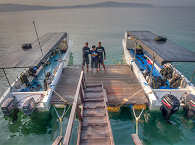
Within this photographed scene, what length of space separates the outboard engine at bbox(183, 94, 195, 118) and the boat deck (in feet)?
6.85

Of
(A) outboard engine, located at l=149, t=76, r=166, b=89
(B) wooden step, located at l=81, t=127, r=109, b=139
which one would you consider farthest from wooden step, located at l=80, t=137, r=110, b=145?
(A) outboard engine, located at l=149, t=76, r=166, b=89

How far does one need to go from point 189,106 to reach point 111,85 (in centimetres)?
461

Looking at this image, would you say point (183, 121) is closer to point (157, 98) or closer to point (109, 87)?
point (157, 98)

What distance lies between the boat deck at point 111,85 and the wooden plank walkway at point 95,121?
1.48 m

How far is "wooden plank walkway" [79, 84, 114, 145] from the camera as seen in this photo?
15.4 ft

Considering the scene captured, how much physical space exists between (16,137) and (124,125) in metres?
5.97

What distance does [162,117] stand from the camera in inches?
299

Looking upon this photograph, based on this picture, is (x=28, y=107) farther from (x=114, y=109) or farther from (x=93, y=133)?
(x=114, y=109)

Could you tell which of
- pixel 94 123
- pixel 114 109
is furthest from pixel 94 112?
pixel 114 109

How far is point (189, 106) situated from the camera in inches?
272

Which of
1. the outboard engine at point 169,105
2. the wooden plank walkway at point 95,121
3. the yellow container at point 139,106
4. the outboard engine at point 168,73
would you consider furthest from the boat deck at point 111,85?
the outboard engine at point 168,73

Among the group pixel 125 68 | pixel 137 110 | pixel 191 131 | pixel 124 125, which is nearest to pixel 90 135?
pixel 124 125

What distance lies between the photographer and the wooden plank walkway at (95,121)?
15.4ft

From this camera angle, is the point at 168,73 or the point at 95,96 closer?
the point at 95,96
